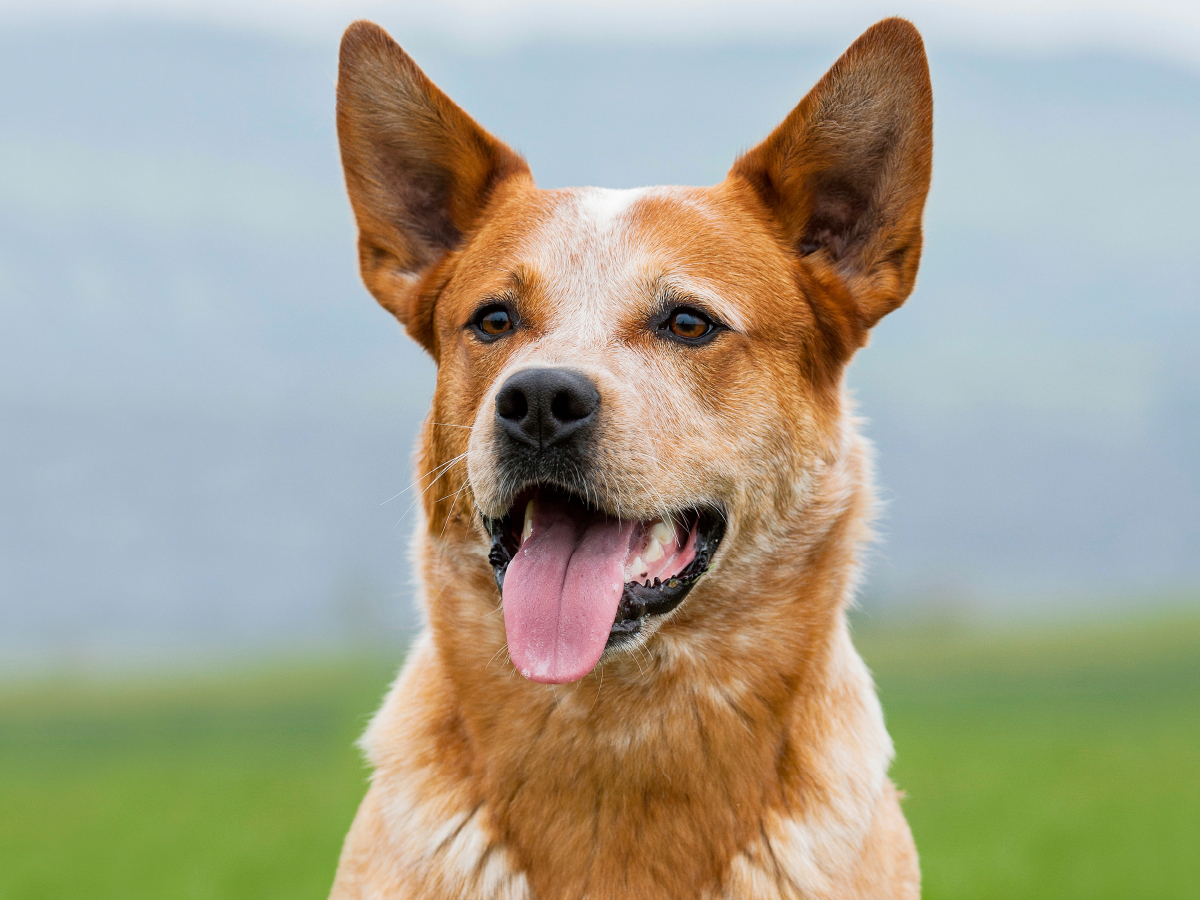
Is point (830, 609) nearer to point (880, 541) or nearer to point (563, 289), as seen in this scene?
point (880, 541)

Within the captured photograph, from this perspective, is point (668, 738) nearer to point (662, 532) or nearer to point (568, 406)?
point (662, 532)

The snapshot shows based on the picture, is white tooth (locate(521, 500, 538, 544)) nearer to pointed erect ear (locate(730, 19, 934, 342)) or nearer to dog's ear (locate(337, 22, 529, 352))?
dog's ear (locate(337, 22, 529, 352))

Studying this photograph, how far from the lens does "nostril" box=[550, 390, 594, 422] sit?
3.43m

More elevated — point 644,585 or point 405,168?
point 405,168

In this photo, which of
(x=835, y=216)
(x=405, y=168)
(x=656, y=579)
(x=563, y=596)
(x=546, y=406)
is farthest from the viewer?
(x=405, y=168)

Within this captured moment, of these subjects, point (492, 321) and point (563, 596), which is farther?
point (492, 321)

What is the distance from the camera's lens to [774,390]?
4012 millimetres

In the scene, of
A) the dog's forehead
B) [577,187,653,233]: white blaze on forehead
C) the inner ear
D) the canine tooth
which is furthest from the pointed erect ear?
the canine tooth

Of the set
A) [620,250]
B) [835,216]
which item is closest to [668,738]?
[620,250]

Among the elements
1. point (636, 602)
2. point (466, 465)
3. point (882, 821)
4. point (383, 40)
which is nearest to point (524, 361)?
point (466, 465)

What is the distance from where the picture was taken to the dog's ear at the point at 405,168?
14.2 feet

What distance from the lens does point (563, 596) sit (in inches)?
139

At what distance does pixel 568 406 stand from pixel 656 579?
657 mm

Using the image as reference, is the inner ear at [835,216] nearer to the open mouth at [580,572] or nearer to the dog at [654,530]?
the dog at [654,530]
